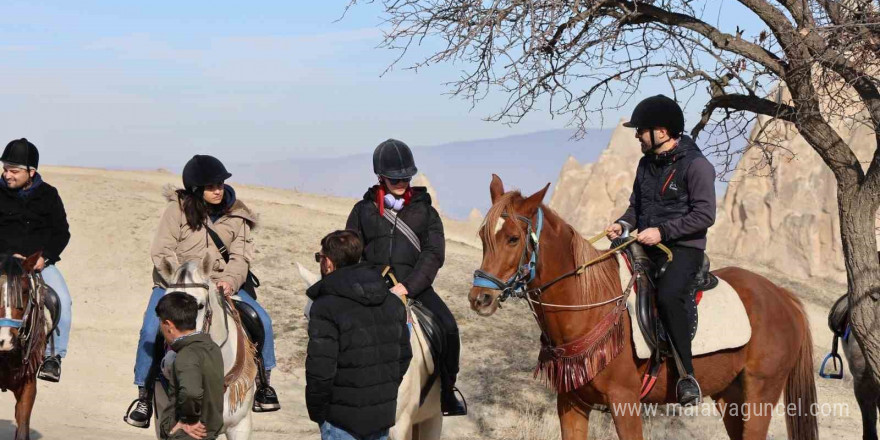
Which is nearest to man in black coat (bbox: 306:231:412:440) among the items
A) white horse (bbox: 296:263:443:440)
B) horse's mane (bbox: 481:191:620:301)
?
white horse (bbox: 296:263:443:440)

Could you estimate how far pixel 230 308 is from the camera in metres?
6.65

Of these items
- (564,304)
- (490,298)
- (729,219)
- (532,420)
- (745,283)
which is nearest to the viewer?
(490,298)

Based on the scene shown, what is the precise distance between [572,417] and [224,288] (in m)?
2.66

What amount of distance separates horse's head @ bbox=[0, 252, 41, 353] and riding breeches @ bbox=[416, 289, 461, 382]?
3.27 metres

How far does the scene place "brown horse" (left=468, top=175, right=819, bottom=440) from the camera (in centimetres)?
616

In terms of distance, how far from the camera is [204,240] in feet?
22.7

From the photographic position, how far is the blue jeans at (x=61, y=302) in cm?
838

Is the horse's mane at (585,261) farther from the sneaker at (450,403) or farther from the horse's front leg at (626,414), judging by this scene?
Answer: the sneaker at (450,403)

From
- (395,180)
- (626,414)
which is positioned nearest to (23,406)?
(395,180)

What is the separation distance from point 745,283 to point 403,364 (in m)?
3.34

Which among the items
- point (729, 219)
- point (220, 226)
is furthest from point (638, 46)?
point (729, 219)

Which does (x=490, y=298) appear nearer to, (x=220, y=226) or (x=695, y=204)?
(x=695, y=204)

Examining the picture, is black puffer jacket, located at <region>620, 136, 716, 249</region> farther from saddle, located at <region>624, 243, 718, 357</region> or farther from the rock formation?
the rock formation

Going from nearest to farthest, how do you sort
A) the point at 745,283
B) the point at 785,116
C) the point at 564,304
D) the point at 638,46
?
the point at 564,304 < the point at 745,283 < the point at 785,116 < the point at 638,46
